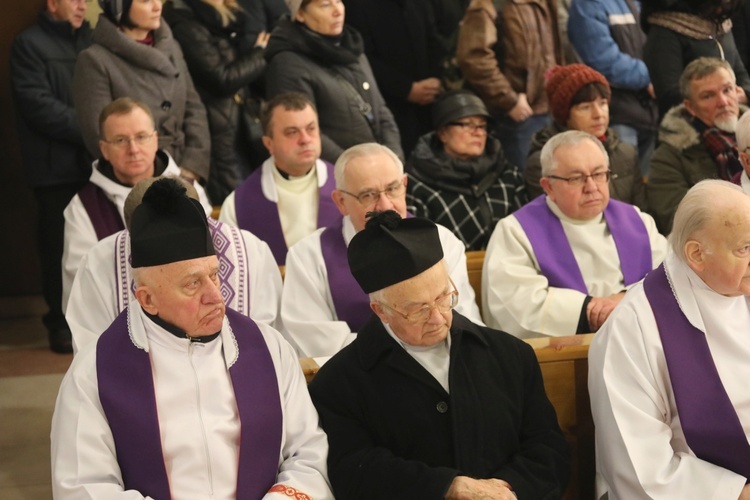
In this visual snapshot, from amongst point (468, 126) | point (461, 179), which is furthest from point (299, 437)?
point (468, 126)

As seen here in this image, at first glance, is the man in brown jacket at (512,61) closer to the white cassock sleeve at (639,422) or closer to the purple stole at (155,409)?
the white cassock sleeve at (639,422)

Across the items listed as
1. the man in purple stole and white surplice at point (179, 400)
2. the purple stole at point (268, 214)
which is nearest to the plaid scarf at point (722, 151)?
the purple stole at point (268, 214)

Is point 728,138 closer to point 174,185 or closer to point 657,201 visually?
point 657,201

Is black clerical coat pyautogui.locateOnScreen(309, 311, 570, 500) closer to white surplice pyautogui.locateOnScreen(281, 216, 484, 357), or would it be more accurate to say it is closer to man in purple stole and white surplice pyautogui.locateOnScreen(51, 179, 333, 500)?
man in purple stole and white surplice pyautogui.locateOnScreen(51, 179, 333, 500)

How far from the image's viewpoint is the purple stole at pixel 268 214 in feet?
18.9

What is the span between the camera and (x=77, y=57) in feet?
19.7

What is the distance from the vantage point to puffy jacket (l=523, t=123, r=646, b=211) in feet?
19.6

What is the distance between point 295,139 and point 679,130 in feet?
7.07

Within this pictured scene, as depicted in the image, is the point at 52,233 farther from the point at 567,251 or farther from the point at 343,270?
the point at 567,251

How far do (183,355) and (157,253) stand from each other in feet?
1.16

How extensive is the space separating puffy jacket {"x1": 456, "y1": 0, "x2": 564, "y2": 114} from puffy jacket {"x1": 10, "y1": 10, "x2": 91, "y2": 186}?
239cm

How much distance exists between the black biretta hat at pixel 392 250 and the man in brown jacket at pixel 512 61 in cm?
331

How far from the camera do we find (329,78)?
624 cm

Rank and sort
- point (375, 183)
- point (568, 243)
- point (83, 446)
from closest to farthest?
point (83, 446), point (375, 183), point (568, 243)
